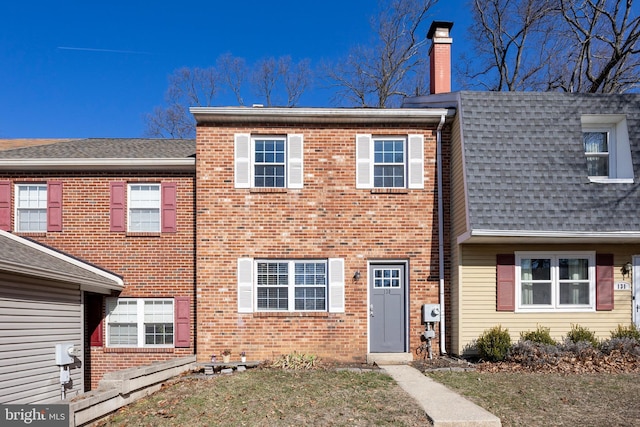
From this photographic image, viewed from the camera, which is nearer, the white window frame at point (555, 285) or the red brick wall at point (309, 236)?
the white window frame at point (555, 285)

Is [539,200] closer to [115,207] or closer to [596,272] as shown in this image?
[596,272]

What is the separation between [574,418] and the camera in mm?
7113

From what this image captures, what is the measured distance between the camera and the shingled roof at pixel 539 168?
35.3ft

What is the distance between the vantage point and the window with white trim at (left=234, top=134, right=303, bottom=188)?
1182 centimetres

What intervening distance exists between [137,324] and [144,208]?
2.79 meters

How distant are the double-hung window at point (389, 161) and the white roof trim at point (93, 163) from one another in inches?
158

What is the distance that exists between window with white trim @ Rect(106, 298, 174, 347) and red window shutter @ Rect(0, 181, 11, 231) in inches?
117

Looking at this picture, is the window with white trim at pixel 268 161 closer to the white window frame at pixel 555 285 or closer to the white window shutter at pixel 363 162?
the white window shutter at pixel 363 162

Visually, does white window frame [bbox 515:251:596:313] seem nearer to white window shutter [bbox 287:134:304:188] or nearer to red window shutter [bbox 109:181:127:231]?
white window shutter [bbox 287:134:304:188]

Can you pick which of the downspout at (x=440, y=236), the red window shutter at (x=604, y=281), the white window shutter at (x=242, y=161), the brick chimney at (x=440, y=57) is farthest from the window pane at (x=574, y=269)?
the white window shutter at (x=242, y=161)

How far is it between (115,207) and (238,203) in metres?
3.03

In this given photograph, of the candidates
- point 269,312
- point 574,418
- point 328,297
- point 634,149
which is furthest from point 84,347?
point 634,149

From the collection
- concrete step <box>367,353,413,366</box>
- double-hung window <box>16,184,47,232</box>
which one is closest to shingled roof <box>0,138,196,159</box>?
double-hung window <box>16,184,47,232</box>

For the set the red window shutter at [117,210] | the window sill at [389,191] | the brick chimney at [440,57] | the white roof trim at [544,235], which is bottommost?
the white roof trim at [544,235]
